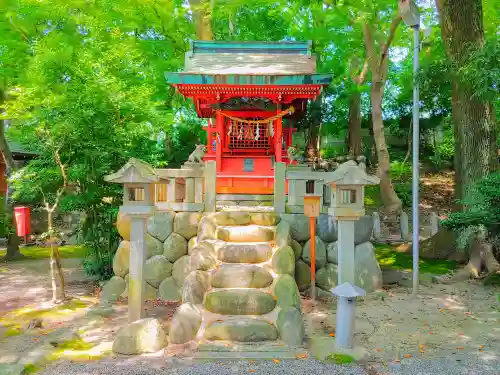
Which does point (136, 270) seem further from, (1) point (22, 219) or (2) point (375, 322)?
(1) point (22, 219)

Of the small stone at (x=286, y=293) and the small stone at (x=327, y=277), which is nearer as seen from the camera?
the small stone at (x=286, y=293)

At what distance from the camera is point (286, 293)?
638 centimetres

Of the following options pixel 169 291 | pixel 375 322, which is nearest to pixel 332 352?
pixel 375 322

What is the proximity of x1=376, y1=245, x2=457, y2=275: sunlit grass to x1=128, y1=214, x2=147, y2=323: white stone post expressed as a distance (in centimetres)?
713

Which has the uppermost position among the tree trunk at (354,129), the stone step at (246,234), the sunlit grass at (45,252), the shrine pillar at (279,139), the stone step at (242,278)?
the tree trunk at (354,129)

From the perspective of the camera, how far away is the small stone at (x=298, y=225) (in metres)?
8.50

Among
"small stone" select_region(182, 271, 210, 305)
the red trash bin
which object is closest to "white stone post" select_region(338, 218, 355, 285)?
"small stone" select_region(182, 271, 210, 305)

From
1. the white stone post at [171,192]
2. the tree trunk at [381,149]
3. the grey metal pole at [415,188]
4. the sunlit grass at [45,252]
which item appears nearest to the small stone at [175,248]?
the white stone post at [171,192]

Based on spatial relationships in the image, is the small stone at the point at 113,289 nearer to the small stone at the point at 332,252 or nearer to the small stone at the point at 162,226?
the small stone at the point at 162,226

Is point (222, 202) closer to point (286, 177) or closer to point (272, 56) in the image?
point (286, 177)

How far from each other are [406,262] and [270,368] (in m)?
7.64

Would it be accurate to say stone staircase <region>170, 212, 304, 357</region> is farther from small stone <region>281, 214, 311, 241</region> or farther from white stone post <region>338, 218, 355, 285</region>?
white stone post <region>338, 218, 355, 285</region>

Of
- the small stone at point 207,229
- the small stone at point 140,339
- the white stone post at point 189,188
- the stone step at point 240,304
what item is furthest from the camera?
the white stone post at point 189,188

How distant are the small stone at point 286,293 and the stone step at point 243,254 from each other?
792 millimetres
